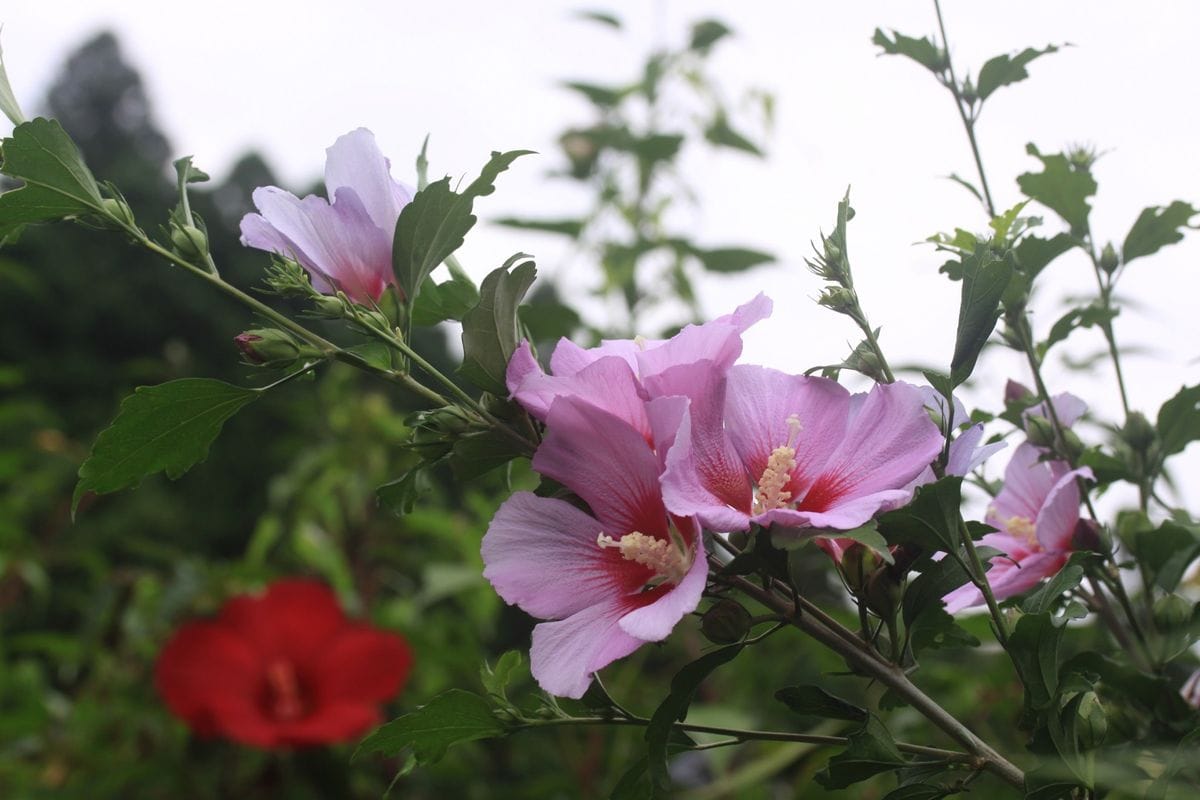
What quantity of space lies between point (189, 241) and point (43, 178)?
46 mm

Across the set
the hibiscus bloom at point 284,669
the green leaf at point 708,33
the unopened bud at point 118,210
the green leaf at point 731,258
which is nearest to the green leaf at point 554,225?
the green leaf at point 731,258

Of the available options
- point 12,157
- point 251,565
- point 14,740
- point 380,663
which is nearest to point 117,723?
point 14,740

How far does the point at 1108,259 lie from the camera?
1.62 ft

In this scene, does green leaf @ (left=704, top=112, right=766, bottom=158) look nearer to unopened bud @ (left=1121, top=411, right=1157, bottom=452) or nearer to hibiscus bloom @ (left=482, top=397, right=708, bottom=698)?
unopened bud @ (left=1121, top=411, right=1157, bottom=452)

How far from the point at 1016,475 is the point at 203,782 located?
1.04 m

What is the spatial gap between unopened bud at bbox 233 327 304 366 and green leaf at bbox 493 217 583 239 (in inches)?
40.1

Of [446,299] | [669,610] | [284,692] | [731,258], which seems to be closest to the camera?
[669,610]

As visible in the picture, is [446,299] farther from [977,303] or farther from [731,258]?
[731,258]

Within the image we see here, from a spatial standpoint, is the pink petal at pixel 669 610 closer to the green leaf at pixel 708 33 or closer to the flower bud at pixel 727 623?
the flower bud at pixel 727 623

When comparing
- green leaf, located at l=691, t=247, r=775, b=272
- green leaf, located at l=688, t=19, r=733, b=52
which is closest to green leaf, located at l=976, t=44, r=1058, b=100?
green leaf, located at l=691, t=247, r=775, b=272

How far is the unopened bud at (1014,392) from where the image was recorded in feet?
1.46

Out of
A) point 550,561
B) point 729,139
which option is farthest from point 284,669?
point 550,561

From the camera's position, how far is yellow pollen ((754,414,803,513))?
1.03 ft

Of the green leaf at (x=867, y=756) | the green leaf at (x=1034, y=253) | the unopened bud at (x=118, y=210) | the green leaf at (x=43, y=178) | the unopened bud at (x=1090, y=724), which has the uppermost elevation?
the green leaf at (x=43, y=178)
